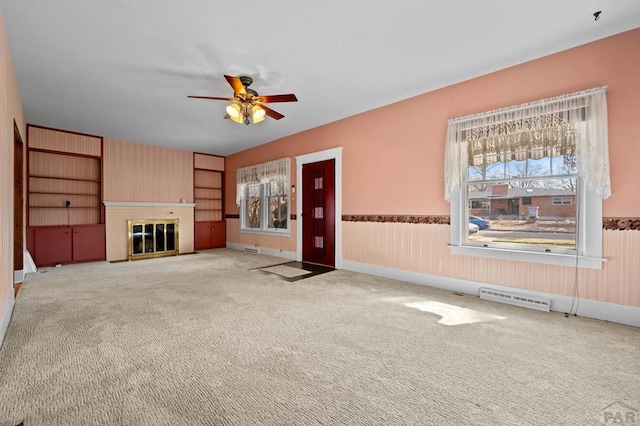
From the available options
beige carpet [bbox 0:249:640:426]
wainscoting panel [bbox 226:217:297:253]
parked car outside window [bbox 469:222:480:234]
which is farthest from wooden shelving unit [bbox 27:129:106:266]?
parked car outside window [bbox 469:222:480:234]

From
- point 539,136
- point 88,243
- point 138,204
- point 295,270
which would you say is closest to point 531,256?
point 539,136

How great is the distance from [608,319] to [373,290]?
2445 mm

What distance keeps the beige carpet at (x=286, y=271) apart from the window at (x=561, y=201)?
362 centimetres

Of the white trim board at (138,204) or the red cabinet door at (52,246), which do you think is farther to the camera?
the white trim board at (138,204)

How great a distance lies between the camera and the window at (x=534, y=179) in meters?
2.88

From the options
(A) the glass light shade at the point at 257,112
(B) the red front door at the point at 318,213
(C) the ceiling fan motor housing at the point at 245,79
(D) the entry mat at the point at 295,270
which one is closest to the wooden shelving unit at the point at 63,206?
(D) the entry mat at the point at 295,270

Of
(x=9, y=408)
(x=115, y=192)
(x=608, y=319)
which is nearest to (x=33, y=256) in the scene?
(x=115, y=192)

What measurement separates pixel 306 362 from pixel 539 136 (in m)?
3.51

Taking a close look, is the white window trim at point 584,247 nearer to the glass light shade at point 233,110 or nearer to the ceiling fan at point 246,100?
the ceiling fan at point 246,100

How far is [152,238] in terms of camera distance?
6.93 metres

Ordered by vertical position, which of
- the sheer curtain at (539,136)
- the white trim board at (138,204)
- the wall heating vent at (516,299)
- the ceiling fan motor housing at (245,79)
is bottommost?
the wall heating vent at (516,299)

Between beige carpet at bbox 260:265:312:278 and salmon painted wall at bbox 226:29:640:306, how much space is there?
94 centimetres

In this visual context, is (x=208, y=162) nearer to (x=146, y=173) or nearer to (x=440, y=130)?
(x=146, y=173)

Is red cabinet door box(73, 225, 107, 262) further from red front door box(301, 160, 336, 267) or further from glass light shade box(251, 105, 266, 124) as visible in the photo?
glass light shade box(251, 105, 266, 124)
